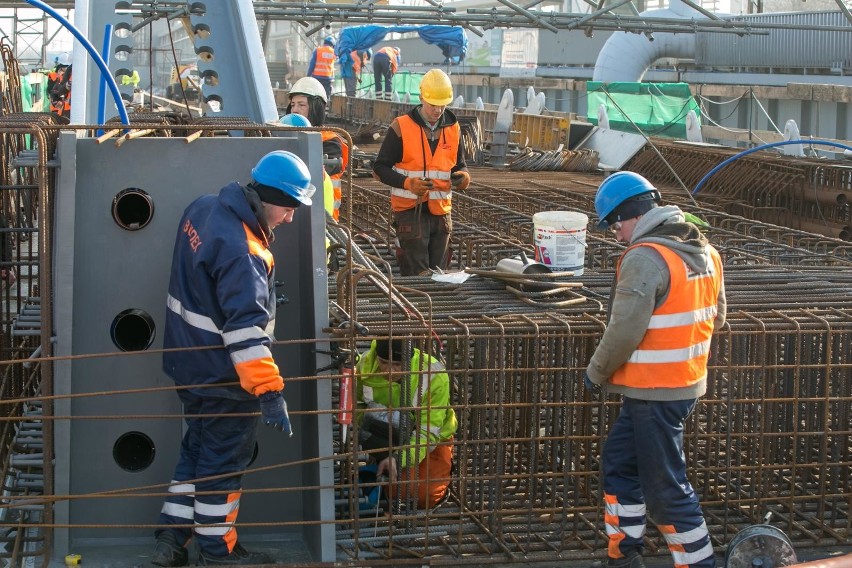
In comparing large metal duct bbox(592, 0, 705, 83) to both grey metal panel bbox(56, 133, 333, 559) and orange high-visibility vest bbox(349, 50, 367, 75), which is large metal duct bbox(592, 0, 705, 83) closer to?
orange high-visibility vest bbox(349, 50, 367, 75)

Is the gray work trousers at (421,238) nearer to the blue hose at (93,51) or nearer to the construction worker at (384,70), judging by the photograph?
the blue hose at (93,51)

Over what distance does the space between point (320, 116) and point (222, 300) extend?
5.89 metres

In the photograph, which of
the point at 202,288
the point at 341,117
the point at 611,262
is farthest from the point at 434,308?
the point at 341,117

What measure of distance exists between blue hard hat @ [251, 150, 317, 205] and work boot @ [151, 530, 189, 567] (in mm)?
1780

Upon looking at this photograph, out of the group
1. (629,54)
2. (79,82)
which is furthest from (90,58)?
(629,54)

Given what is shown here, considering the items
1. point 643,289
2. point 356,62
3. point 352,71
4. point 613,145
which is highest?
point 356,62

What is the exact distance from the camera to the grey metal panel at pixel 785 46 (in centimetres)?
2998

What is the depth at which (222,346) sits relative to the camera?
538cm

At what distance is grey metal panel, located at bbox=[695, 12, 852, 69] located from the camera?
30.0m

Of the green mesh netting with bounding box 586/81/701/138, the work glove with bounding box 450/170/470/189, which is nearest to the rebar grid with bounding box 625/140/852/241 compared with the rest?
the work glove with bounding box 450/170/470/189

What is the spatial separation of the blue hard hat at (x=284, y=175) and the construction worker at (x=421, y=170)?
408 cm

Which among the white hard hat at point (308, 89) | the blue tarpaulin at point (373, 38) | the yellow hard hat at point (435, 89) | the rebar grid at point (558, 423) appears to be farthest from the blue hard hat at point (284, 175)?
the blue tarpaulin at point (373, 38)

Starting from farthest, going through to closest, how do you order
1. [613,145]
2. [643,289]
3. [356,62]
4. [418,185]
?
[356,62]
[613,145]
[418,185]
[643,289]

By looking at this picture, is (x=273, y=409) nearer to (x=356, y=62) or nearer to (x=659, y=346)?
(x=659, y=346)
